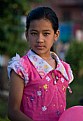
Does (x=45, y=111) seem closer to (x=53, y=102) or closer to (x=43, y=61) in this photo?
(x=53, y=102)

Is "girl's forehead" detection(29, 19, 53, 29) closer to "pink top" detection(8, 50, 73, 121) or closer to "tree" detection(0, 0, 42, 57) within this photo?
"pink top" detection(8, 50, 73, 121)

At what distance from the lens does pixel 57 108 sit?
309cm

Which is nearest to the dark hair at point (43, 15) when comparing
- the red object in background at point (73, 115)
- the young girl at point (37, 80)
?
the young girl at point (37, 80)

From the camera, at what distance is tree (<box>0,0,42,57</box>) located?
31.4 feet

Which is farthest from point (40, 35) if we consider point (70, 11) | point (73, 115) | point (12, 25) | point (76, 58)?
point (70, 11)

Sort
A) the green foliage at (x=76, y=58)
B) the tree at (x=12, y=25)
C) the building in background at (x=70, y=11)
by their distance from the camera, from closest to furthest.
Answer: the tree at (x=12, y=25) → the green foliage at (x=76, y=58) → the building in background at (x=70, y=11)

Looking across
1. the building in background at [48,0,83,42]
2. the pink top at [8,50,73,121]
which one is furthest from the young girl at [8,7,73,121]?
the building in background at [48,0,83,42]

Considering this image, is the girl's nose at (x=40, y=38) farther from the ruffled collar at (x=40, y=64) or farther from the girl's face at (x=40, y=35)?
the ruffled collar at (x=40, y=64)

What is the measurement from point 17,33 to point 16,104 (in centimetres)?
740

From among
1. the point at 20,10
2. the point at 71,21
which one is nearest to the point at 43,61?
the point at 20,10

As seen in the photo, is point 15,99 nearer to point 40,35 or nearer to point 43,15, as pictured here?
point 40,35

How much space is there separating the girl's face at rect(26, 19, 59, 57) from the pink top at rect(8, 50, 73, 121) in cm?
8

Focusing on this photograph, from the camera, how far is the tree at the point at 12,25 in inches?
376

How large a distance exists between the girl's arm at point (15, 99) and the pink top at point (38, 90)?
4 centimetres
